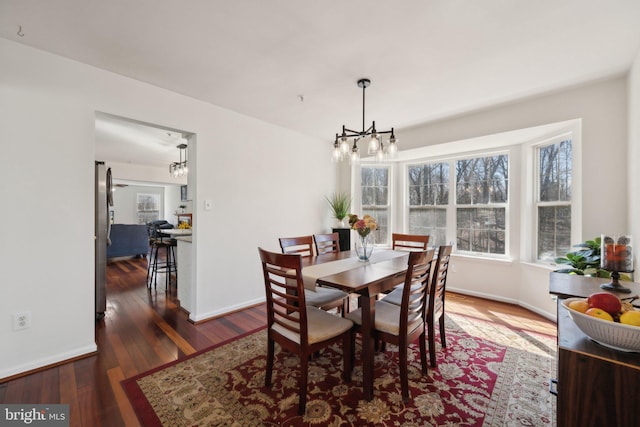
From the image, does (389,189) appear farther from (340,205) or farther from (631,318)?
(631,318)

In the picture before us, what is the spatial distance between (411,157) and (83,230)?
4.28m

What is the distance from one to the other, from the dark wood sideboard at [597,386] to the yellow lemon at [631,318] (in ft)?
0.34

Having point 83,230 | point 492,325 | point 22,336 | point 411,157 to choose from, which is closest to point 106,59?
point 83,230

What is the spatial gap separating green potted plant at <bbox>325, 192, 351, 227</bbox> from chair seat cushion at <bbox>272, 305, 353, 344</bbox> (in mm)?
2693

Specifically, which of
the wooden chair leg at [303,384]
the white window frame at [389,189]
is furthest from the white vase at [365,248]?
the white window frame at [389,189]

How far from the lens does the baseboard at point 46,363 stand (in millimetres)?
1917

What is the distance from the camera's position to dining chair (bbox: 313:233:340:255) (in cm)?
293

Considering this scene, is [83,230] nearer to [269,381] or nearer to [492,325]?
[269,381]

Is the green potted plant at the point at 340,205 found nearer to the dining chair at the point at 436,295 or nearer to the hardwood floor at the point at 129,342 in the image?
the hardwood floor at the point at 129,342

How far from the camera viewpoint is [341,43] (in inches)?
77.5

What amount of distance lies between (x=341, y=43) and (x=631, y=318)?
6.98 ft

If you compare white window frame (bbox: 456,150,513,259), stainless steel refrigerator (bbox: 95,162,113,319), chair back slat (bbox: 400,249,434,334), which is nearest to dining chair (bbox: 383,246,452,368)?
chair back slat (bbox: 400,249,434,334)

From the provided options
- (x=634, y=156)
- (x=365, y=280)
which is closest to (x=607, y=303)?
(x=365, y=280)

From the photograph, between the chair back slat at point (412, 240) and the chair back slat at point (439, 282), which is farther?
the chair back slat at point (412, 240)
